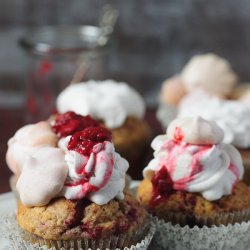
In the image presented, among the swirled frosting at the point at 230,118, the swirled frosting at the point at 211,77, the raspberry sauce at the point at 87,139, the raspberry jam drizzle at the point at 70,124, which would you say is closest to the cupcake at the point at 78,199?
the raspberry sauce at the point at 87,139

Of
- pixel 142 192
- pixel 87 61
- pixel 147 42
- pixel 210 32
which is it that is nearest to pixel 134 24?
pixel 147 42

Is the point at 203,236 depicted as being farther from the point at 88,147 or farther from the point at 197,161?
the point at 88,147

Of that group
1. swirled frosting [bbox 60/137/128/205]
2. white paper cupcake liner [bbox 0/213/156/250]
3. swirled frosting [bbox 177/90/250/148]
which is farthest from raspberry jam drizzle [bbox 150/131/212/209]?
swirled frosting [bbox 177/90/250/148]

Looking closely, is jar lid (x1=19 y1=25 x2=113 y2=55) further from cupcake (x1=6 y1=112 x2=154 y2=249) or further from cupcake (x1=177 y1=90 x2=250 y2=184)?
cupcake (x1=6 y1=112 x2=154 y2=249)

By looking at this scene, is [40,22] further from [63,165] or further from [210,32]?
[63,165]

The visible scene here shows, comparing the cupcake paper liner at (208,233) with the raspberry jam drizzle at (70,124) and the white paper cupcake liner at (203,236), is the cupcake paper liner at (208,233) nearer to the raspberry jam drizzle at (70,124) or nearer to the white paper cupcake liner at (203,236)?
the white paper cupcake liner at (203,236)

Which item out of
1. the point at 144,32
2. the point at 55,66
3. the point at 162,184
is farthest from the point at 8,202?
the point at 144,32

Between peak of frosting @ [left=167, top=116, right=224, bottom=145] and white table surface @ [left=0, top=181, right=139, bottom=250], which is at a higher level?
peak of frosting @ [left=167, top=116, right=224, bottom=145]
